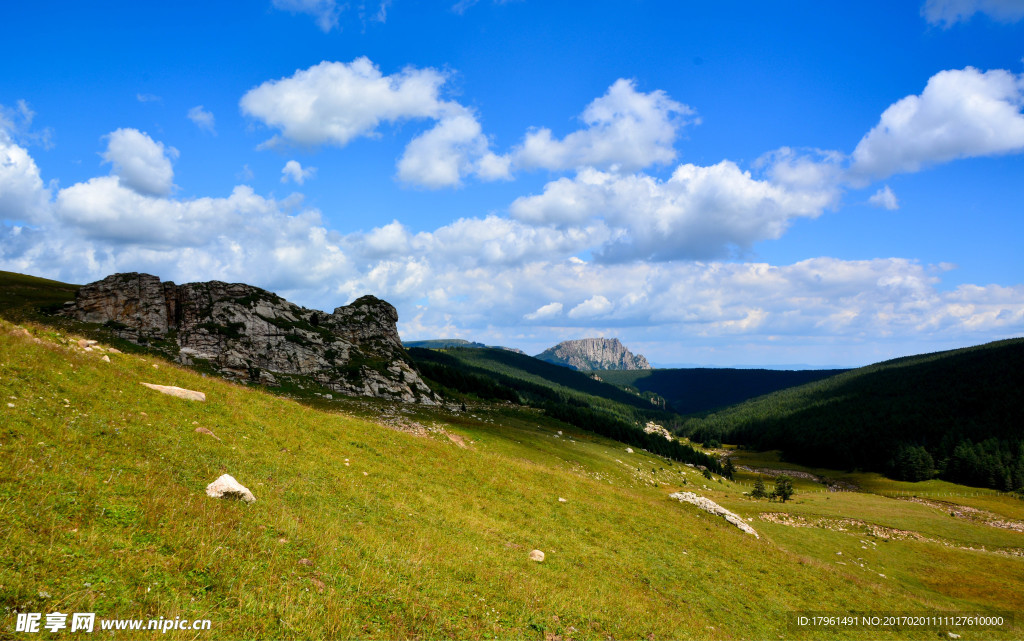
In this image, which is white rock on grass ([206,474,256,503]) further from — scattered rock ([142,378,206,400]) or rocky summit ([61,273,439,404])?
rocky summit ([61,273,439,404])

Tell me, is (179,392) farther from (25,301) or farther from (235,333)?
(25,301)

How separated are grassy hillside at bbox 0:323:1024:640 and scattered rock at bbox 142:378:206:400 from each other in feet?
2.09

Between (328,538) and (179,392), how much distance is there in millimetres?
15070

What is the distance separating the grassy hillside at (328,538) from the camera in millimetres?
9117

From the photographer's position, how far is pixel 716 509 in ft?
128

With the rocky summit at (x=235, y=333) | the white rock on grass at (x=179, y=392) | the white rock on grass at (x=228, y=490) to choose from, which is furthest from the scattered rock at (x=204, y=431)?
the rocky summit at (x=235, y=333)

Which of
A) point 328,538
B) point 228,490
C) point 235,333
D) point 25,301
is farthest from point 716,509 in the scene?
point 25,301

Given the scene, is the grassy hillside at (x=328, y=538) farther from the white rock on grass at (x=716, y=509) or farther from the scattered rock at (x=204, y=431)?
the white rock on grass at (x=716, y=509)

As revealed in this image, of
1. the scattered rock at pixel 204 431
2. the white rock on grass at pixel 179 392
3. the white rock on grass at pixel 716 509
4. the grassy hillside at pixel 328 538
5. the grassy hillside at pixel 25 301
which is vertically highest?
the grassy hillside at pixel 25 301

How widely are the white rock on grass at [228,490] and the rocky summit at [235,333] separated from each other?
49710 millimetres

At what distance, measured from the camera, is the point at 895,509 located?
69938 mm

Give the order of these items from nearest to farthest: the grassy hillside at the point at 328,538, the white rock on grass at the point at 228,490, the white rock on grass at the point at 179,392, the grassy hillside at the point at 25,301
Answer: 1. the grassy hillside at the point at 328,538
2. the white rock on grass at the point at 228,490
3. the white rock on grass at the point at 179,392
4. the grassy hillside at the point at 25,301

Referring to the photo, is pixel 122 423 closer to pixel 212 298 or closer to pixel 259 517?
pixel 259 517

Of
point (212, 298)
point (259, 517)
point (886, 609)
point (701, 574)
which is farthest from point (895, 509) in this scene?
point (212, 298)
